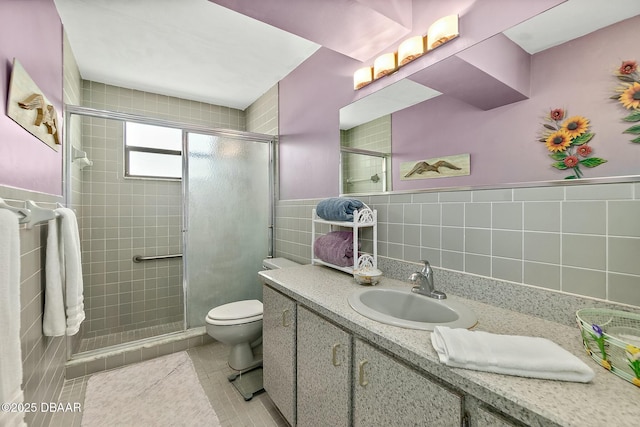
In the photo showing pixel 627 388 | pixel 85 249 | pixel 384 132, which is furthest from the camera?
pixel 85 249

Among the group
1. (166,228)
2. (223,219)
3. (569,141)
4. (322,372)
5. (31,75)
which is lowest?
(322,372)

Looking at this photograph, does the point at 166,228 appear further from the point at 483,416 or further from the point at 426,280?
the point at 483,416

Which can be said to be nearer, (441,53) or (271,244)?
(441,53)

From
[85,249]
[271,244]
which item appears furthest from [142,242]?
[271,244]

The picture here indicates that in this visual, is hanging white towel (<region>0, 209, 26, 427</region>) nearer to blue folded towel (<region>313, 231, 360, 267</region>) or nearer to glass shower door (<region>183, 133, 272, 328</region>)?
blue folded towel (<region>313, 231, 360, 267</region>)

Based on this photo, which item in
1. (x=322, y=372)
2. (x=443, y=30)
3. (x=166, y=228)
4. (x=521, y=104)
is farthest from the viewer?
(x=166, y=228)

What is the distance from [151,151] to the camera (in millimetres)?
2848

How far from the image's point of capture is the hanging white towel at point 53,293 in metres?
1.18

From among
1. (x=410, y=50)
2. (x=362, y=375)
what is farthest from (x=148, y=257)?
(x=410, y=50)

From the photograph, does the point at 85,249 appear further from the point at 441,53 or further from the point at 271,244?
the point at 441,53

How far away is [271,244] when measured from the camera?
8.71 ft

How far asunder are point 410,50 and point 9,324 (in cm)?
182

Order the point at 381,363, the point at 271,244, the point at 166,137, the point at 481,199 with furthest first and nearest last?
the point at 166,137, the point at 271,244, the point at 481,199, the point at 381,363

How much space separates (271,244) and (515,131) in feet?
7.06
